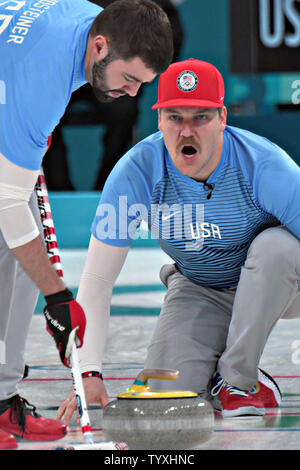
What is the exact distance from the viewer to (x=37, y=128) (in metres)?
1.83

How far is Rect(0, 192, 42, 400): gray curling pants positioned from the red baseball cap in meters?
0.45

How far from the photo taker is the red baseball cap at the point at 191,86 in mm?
2293

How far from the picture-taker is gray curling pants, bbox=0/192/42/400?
6.71 ft

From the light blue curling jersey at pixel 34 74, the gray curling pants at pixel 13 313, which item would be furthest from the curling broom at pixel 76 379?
the light blue curling jersey at pixel 34 74

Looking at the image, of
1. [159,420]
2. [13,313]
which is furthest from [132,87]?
[159,420]

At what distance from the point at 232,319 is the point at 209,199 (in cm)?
32

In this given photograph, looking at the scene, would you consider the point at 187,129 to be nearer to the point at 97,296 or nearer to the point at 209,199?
the point at 209,199

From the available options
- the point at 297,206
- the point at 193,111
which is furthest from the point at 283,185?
the point at 193,111

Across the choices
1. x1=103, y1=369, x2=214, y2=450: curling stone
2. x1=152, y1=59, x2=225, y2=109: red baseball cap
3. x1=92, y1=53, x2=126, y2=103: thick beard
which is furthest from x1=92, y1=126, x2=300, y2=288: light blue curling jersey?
x1=103, y1=369, x2=214, y2=450: curling stone

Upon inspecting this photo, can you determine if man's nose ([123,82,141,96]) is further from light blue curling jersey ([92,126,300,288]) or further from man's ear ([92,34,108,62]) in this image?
light blue curling jersey ([92,126,300,288])

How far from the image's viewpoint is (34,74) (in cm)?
181

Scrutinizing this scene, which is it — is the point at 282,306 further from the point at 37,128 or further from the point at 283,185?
the point at 37,128

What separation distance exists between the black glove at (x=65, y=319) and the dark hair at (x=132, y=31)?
529 millimetres
